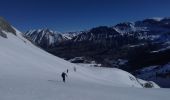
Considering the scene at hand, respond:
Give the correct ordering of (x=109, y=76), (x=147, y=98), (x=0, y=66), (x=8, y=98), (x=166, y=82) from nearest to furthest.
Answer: (x=8, y=98)
(x=147, y=98)
(x=0, y=66)
(x=109, y=76)
(x=166, y=82)

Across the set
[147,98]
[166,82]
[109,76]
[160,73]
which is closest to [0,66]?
[147,98]

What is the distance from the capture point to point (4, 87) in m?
24.5

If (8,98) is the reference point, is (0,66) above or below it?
above

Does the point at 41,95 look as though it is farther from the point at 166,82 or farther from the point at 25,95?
the point at 166,82

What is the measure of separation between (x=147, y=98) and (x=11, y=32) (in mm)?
71646

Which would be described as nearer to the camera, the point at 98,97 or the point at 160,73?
the point at 98,97

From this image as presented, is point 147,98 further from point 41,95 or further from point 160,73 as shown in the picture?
point 160,73

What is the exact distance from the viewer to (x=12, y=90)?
2342cm

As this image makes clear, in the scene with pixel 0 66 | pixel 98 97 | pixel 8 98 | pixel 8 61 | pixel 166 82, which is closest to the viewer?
pixel 8 98

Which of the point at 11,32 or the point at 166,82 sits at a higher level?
the point at 11,32

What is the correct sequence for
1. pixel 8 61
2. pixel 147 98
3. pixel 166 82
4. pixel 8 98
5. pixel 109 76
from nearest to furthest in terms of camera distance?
pixel 8 98 → pixel 147 98 → pixel 8 61 → pixel 109 76 → pixel 166 82

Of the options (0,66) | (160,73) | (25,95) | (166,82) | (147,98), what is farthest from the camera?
(160,73)

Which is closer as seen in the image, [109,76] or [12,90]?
[12,90]

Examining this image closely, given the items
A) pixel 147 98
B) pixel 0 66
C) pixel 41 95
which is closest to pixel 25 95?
pixel 41 95
